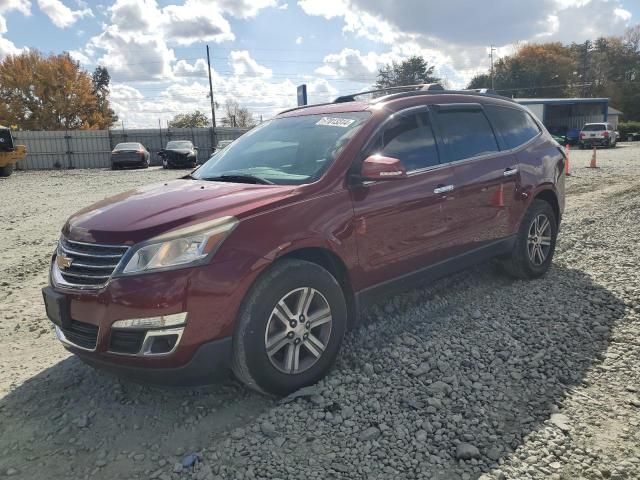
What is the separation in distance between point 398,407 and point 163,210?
1789 millimetres

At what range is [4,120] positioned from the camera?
46.9 meters

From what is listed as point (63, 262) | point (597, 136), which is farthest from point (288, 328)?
point (597, 136)

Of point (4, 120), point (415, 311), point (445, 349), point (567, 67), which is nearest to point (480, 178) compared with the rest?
point (415, 311)

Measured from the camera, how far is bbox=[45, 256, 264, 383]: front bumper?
2.70 meters

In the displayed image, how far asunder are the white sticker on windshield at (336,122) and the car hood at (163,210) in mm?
825

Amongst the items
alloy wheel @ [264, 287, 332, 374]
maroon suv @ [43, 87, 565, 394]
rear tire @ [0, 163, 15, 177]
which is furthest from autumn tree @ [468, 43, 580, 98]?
alloy wheel @ [264, 287, 332, 374]

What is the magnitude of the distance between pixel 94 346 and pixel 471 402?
217 centimetres

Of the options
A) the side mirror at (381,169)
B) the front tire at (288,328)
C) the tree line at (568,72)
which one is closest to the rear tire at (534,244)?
the side mirror at (381,169)

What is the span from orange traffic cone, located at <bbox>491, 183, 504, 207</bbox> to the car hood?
6.97 ft

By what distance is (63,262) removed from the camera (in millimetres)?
3100

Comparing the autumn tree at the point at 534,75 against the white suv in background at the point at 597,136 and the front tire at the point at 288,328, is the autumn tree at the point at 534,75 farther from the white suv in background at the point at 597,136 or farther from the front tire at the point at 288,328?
the front tire at the point at 288,328

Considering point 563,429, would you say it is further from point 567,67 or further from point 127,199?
point 567,67

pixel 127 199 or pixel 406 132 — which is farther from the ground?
pixel 406 132

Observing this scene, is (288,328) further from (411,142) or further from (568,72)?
(568,72)
